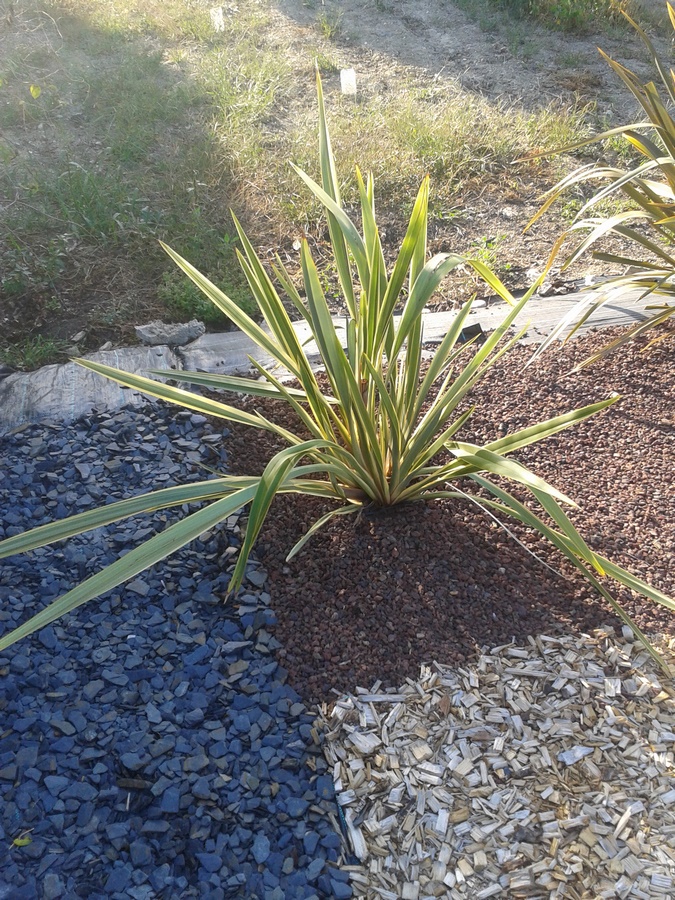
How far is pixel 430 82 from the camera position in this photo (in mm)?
5262

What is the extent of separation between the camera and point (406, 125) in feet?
14.9

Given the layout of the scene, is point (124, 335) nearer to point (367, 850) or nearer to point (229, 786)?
point (229, 786)

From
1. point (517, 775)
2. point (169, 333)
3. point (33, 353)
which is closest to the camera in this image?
point (517, 775)

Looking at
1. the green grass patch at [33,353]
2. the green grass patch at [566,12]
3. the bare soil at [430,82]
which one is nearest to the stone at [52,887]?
the green grass patch at [33,353]

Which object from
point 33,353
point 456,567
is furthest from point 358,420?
point 33,353

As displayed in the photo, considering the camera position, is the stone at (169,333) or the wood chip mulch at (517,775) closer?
the wood chip mulch at (517,775)

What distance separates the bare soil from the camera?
3180mm

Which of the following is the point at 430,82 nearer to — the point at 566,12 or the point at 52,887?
the point at 566,12

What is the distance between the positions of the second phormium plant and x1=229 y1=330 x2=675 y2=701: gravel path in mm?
82

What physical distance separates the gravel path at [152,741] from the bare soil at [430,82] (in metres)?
1.24

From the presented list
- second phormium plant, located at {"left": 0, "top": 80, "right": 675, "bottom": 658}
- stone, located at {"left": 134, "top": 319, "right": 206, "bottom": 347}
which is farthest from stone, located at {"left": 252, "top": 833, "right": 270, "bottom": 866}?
stone, located at {"left": 134, "top": 319, "right": 206, "bottom": 347}

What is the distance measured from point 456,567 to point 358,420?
49 cm

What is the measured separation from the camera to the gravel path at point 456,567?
74.4 inches

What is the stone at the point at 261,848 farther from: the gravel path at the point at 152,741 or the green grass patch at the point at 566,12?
the green grass patch at the point at 566,12
